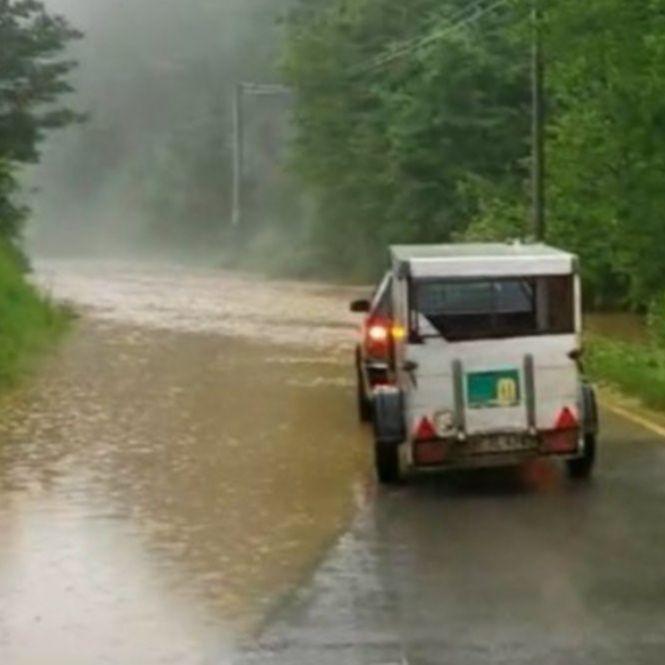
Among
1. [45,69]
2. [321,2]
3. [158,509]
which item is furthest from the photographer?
[321,2]

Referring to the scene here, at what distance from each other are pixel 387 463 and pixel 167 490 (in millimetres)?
1804

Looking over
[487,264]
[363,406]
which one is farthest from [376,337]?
[487,264]

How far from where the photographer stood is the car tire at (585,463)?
53.1 feet

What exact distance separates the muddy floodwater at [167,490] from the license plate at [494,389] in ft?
3.98

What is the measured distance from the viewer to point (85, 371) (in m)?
28.5

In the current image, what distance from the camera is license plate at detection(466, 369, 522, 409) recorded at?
15.3m

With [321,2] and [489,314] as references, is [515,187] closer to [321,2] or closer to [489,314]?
→ [321,2]

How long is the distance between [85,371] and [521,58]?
102 ft

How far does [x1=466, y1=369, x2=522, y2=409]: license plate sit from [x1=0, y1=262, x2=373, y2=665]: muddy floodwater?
1215 millimetres

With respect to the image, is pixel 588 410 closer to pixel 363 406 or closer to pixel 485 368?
pixel 485 368

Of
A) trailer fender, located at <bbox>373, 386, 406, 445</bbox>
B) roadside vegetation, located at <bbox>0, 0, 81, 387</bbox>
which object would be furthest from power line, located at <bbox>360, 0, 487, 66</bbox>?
trailer fender, located at <bbox>373, 386, 406, 445</bbox>

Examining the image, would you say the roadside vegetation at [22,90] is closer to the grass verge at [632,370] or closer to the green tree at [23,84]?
the green tree at [23,84]

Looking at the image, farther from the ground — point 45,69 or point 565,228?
point 45,69

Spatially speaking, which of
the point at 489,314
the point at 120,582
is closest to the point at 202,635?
the point at 120,582
